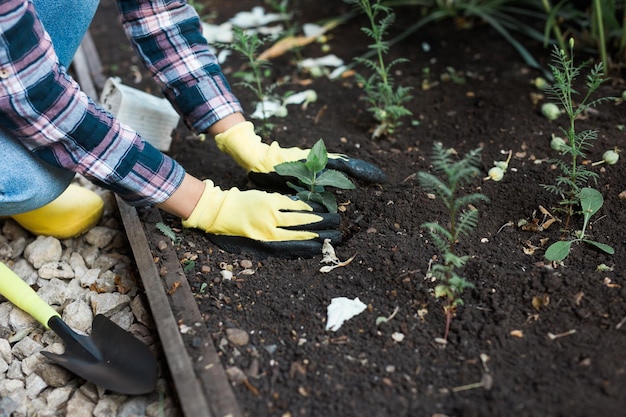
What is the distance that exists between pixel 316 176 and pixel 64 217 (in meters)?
0.72

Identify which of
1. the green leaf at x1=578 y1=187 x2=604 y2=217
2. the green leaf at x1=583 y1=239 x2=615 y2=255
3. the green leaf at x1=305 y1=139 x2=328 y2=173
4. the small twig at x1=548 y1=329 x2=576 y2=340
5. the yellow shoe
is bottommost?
the green leaf at x1=583 y1=239 x2=615 y2=255

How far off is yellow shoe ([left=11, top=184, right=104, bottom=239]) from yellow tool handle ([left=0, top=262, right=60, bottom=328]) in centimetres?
24

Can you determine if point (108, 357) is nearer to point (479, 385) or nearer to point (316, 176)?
point (316, 176)

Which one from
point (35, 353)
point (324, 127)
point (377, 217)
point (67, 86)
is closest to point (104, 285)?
point (35, 353)

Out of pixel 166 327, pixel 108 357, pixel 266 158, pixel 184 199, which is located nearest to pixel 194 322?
pixel 166 327

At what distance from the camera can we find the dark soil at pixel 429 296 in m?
1.30

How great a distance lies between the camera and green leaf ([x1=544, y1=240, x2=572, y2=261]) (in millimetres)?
1562

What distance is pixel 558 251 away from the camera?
1.57 meters

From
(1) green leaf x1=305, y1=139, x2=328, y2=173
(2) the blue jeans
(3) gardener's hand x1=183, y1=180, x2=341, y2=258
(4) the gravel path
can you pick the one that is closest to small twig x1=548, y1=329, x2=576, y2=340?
(3) gardener's hand x1=183, y1=180, x2=341, y2=258

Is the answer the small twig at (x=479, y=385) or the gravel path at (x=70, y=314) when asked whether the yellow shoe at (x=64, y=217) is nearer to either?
the gravel path at (x=70, y=314)

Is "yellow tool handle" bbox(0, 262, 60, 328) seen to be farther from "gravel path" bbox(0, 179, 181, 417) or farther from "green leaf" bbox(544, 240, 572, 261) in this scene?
"green leaf" bbox(544, 240, 572, 261)

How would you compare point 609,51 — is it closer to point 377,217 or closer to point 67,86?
point 377,217

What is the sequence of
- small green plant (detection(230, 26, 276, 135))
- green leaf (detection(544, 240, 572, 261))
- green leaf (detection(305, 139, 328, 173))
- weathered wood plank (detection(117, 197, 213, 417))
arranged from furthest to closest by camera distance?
small green plant (detection(230, 26, 276, 135))
green leaf (detection(305, 139, 328, 173))
green leaf (detection(544, 240, 572, 261))
weathered wood plank (detection(117, 197, 213, 417))

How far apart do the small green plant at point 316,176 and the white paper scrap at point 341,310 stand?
0.29m
